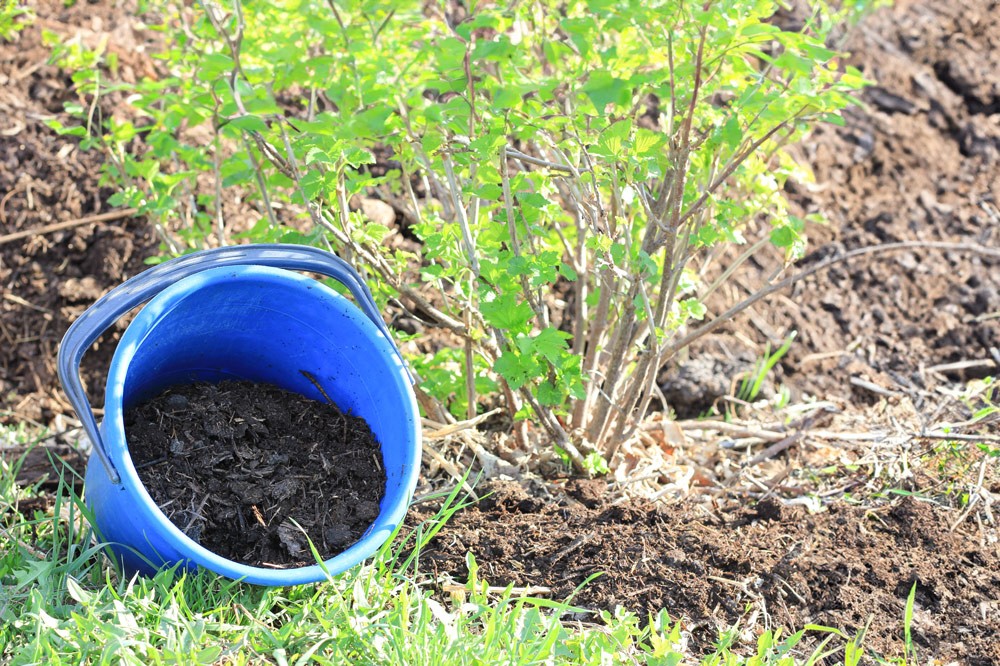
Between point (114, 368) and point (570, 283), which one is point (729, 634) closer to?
point (114, 368)

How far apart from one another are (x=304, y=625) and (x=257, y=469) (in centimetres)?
40

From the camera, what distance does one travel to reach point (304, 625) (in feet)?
5.93

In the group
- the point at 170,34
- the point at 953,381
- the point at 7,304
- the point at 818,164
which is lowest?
the point at 953,381

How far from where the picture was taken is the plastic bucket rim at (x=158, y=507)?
1.69 m

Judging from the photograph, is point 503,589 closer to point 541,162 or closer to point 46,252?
point 541,162

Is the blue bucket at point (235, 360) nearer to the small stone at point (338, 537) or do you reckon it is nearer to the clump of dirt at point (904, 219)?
the small stone at point (338, 537)

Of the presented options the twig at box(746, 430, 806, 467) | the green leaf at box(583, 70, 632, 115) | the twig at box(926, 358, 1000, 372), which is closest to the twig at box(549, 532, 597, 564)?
the twig at box(746, 430, 806, 467)

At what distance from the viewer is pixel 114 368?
172 cm

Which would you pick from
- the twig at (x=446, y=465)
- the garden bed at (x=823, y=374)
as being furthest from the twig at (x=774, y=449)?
the twig at (x=446, y=465)

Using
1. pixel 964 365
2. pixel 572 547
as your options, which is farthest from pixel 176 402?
pixel 964 365

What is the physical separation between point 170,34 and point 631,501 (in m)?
1.85

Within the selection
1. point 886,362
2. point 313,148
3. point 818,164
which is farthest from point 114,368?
point 818,164

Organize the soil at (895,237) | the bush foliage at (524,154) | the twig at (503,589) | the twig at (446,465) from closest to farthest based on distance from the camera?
the bush foliage at (524,154) → the twig at (503,589) → the twig at (446,465) → the soil at (895,237)

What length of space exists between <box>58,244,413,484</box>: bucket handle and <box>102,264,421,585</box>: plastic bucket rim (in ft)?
0.07
